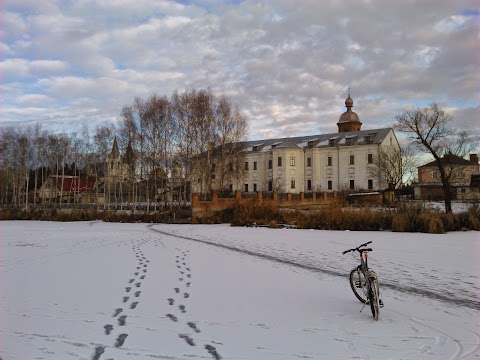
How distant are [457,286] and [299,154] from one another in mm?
67083

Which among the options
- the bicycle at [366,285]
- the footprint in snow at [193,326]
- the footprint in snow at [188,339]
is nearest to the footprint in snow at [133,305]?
the footprint in snow at [193,326]

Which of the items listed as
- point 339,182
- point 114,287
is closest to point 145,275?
point 114,287

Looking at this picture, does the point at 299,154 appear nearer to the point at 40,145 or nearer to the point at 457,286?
the point at 40,145

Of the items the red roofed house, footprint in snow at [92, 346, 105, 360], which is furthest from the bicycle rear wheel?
the red roofed house

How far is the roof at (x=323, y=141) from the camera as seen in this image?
6981 centimetres

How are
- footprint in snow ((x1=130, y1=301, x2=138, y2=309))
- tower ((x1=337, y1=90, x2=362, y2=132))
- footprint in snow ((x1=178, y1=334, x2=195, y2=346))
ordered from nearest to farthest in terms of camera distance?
1. footprint in snow ((x1=178, y1=334, x2=195, y2=346))
2. footprint in snow ((x1=130, y1=301, x2=138, y2=309))
3. tower ((x1=337, y1=90, x2=362, y2=132))

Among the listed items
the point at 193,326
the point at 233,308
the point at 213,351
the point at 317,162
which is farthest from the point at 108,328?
the point at 317,162

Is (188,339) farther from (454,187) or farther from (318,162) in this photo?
(318,162)

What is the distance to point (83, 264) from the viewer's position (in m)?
11.4

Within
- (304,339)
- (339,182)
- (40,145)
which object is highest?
(40,145)

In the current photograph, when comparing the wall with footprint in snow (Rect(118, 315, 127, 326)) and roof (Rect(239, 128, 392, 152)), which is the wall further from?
footprint in snow (Rect(118, 315, 127, 326))

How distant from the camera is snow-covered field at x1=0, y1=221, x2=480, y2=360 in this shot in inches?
194

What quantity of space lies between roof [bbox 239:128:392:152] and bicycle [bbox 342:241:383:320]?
58891 mm

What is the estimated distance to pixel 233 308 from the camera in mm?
6793
